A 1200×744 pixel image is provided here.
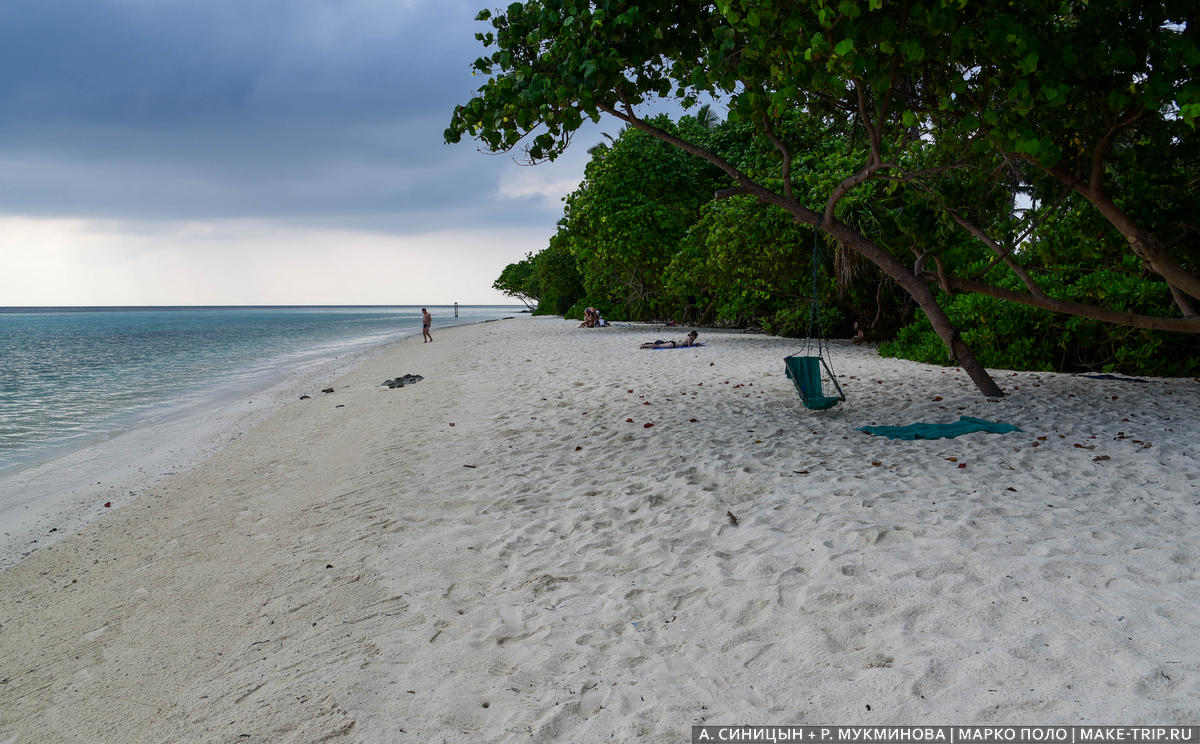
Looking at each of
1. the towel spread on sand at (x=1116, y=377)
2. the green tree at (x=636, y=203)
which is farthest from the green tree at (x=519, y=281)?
the towel spread on sand at (x=1116, y=377)

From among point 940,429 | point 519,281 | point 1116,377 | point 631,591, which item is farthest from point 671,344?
point 519,281

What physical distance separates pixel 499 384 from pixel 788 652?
9484 mm

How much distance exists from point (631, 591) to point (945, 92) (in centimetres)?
622

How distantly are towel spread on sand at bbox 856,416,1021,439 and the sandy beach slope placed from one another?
8.8 inches

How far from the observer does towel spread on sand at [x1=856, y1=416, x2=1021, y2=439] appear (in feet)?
21.5

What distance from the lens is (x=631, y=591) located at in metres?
3.60

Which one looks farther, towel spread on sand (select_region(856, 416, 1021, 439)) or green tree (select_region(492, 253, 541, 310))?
green tree (select_region(492, 253, 541, 310))

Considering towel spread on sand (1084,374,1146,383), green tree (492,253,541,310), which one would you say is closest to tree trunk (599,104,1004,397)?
towel spread on sand (1084,374,1146,383)

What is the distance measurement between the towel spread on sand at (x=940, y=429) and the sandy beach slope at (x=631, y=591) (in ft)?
0.74

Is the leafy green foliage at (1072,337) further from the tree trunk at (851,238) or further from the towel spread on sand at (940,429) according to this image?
the towel spread on sand at (940,429)

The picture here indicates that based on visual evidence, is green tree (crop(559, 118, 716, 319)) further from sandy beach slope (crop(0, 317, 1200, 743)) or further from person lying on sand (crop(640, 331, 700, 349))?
sandy beach slope (crop(0, 317, 1200, 743))

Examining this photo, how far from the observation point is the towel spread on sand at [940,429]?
6.54 m

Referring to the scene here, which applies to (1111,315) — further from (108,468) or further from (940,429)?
(108,468)

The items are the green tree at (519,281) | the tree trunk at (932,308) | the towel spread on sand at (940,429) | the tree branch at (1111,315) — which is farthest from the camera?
the green tree at (519,281)
